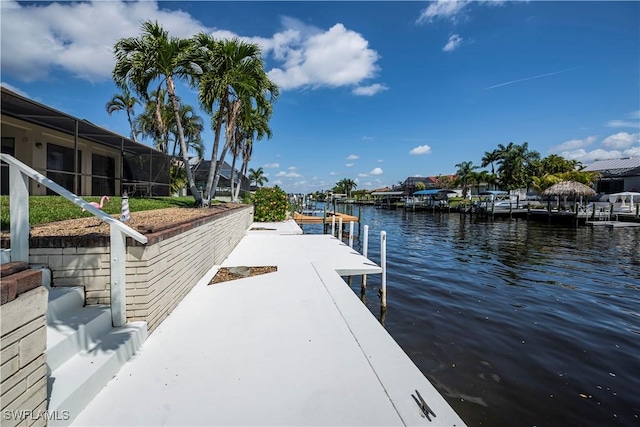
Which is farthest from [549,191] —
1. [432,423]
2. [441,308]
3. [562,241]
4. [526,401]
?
[432,423]

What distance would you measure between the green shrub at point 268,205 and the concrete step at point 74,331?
55.4 feet

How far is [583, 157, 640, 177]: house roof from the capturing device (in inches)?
1909

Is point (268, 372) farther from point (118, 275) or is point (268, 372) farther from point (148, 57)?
point (148, 57)

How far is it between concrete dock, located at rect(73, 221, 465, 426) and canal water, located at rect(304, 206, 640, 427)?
4.71 feet

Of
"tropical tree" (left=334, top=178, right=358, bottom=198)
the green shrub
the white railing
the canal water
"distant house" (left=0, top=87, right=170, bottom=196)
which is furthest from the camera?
"tropical tree" (left=334, top=178, right=358, bottom=198)

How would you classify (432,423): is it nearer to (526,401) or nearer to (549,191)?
(526,401)

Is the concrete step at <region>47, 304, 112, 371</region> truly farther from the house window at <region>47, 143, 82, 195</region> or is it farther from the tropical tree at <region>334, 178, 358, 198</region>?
the tropical tree at <region>334, 178, 358, 198</region>

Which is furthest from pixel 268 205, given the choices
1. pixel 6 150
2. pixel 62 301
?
pixel 62 301

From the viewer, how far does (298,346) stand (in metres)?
3.67

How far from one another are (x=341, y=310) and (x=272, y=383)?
78.7 inches

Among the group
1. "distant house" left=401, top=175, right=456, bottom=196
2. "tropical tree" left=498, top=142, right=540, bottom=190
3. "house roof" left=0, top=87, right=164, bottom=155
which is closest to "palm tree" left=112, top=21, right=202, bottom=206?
"house roof" left=0, top=87, right=164, bottom=155

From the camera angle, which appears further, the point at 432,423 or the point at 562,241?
the point at 562,241

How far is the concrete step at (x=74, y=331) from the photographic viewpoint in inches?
103

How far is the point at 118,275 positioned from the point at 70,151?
14.1 meters
